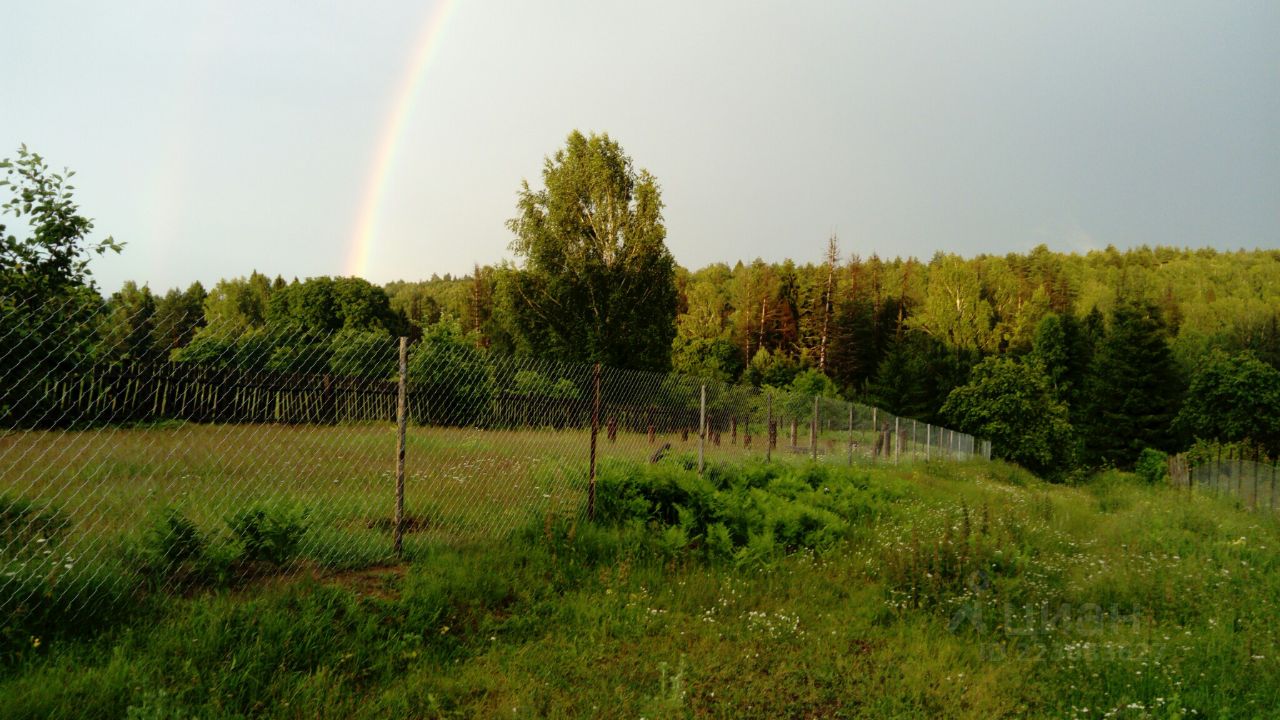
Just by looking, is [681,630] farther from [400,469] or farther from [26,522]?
[26,522]

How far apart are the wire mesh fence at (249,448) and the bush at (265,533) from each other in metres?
0.01

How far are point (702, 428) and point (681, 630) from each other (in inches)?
197

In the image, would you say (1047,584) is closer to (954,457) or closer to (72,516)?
(72,516)

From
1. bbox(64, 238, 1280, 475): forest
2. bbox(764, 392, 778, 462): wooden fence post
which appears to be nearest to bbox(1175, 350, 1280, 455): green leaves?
bbox(64, 238, 1280, 475): forest

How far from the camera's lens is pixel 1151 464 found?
139 feet

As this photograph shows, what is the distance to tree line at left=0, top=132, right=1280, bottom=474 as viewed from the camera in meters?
29.1

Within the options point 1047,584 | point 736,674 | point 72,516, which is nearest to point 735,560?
point 736,674

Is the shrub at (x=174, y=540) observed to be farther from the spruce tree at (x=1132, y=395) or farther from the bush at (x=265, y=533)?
the spruce tree at (x=1132, y=395)

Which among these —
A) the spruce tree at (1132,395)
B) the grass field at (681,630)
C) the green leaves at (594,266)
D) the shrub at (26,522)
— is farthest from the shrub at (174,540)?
the spruce tree at (1132,395)

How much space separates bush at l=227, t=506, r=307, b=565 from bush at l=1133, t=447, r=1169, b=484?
45.9m

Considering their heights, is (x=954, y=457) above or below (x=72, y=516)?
below

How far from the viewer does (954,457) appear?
25.7 meters

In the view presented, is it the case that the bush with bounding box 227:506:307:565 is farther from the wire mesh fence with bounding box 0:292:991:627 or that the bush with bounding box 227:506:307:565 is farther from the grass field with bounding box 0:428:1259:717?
the grass field with bounding box 0:428:1259:717

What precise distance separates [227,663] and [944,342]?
58179mm
